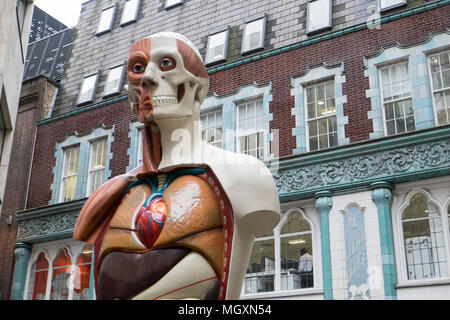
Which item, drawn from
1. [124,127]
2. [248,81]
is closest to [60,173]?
[124,127]

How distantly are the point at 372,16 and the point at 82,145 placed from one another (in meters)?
9.58

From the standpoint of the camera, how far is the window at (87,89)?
18766 mm

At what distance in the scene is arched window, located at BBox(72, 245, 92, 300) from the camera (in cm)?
1595

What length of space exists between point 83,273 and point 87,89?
6.31 metres

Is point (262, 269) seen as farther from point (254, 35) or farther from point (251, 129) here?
point (254, 35)

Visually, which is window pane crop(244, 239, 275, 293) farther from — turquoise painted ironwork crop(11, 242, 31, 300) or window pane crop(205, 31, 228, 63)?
turquoise painted ironwork crop(11, 242, 31, 300)

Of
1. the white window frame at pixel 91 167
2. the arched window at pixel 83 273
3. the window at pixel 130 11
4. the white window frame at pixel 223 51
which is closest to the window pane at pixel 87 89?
the white window frame at pixel 91 167

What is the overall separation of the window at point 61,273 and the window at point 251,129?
5371 millimetres

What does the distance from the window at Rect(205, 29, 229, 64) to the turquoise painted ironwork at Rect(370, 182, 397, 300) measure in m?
6.45

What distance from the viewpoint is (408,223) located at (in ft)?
38.4

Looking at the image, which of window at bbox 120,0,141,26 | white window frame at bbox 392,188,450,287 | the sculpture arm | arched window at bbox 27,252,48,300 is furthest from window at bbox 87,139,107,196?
the sculpture arm

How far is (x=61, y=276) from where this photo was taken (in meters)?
16.6

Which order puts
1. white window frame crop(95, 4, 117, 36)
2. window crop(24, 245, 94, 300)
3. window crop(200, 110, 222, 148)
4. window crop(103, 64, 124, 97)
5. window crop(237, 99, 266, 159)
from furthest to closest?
1. white window frame crop(95, 4, 117, 36)
2. window crop(103, 64, 124, 97)
3. window crop(24, 245, 94, 300)
4. window crop(200, 110, 222, 148)
5. window crop(237, 99, 266, 159)
